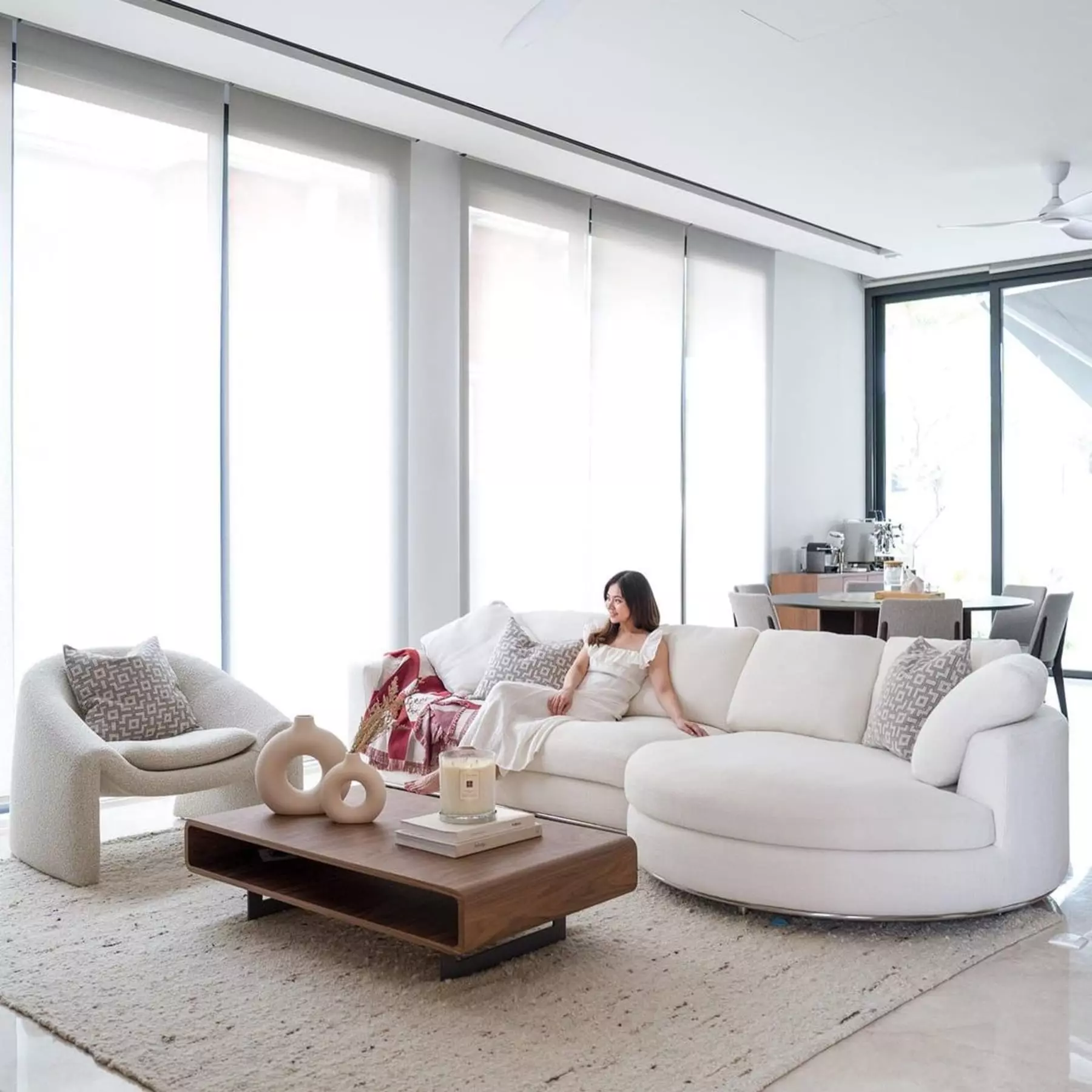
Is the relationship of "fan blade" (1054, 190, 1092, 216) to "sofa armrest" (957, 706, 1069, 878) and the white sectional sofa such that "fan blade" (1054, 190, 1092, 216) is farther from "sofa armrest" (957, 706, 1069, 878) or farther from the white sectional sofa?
"sofa armrest" (957, 706, 1069, 878)

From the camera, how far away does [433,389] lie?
20.0 feet

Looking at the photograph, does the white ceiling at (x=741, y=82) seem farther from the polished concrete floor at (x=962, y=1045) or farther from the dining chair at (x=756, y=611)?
the polished concrete floor at (x=962, y=1045)

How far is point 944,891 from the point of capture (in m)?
3.20

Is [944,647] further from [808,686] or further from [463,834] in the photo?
[463,834]

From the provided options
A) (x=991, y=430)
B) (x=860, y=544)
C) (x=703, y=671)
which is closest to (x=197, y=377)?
(x=703, y=671)

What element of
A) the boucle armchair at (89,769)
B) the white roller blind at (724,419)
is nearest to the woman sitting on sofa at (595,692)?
the boucle armchair at (89,769)

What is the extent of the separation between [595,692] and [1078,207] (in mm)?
3578

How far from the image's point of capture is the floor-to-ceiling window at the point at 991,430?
8.47 m

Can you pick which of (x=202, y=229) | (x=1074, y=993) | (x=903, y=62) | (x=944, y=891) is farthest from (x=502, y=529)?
(x=1074, y=993)

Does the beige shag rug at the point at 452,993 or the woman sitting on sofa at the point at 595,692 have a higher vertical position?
the woman sitting on sofa at the point at 595,692

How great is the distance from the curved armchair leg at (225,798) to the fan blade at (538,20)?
96.0 inches

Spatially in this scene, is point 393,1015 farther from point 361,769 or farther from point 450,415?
point 450,415

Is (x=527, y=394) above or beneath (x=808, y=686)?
above

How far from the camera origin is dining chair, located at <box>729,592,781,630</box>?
5.96m
